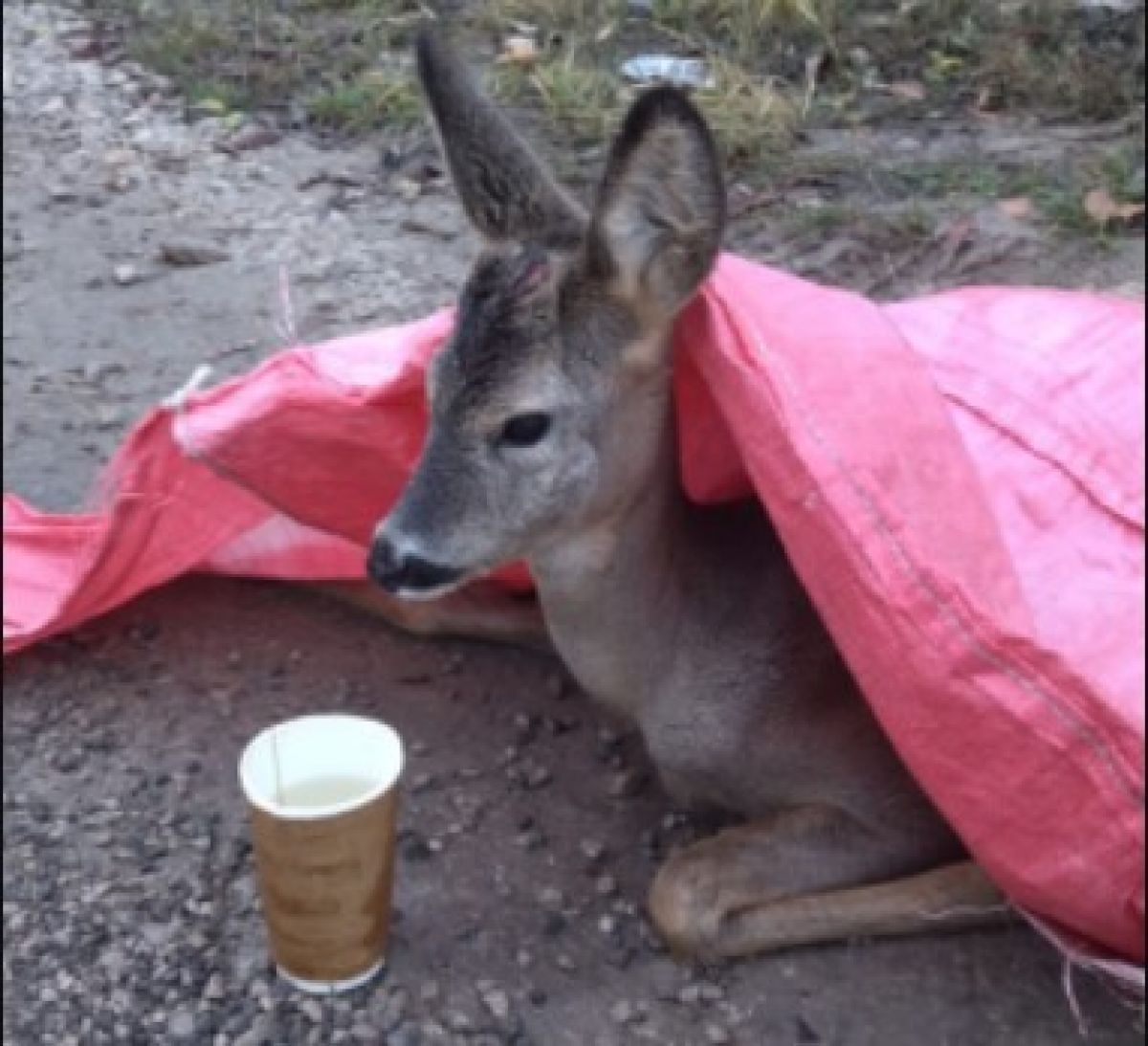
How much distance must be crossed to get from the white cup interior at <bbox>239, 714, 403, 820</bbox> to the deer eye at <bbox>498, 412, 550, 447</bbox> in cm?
37

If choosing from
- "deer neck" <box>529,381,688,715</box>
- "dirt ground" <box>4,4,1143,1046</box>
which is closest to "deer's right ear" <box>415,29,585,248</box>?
"deer neck" <box>529,381,688,715</box>

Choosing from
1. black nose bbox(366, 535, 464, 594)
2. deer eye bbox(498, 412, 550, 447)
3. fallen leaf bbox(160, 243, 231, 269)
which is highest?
deer eye bbox(498, 412, 550, 447)

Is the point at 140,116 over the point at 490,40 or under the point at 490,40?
under

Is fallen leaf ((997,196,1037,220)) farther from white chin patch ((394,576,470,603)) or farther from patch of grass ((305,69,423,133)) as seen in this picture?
white chin patch ((394,576,470,603))

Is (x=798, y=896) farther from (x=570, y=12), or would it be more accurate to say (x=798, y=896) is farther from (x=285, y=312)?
(x=285, y=312)

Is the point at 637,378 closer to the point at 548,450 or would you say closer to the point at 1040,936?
the point at 548,450

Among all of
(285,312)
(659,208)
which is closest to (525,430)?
(659,208)

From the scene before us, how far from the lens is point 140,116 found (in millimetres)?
2865

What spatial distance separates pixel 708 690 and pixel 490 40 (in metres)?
0.93

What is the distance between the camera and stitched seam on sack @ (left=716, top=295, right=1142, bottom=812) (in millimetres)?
2301

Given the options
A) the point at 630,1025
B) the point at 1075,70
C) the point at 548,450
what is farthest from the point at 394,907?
the point at 1075,70

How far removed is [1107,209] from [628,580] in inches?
45.8

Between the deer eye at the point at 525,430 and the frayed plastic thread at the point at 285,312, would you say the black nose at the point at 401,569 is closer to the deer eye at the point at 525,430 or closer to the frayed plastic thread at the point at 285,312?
the deer eye at the point at 525,430

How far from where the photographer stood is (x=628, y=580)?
2.81 metres
